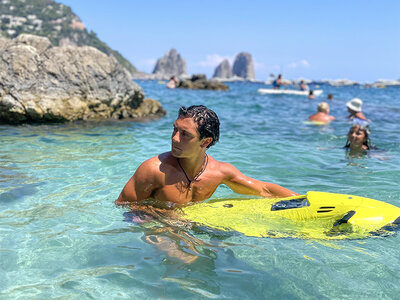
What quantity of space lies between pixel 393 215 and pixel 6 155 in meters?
5.88

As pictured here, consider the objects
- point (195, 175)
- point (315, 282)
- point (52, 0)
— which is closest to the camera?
point (315, 282)

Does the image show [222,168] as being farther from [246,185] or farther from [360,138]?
[360,138]

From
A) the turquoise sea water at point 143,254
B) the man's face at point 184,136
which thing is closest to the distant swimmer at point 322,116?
the turquoise sea water at point 143,254

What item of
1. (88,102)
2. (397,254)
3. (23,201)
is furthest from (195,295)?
(88,102)

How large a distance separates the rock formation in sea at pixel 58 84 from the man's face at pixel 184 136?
25.1 feet

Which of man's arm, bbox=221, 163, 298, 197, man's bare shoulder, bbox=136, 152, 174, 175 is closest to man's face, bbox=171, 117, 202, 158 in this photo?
man's bare shoulder, bbox=136, 152, 174, 175

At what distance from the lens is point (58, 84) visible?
34.6 ft

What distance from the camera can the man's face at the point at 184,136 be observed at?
133 inches

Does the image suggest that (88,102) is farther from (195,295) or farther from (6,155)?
(195,295)

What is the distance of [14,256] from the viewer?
298 cm

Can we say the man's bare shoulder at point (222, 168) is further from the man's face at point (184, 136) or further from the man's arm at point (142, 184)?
the man's arm at point (142, 184)

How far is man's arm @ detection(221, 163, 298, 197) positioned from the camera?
392 centimetres

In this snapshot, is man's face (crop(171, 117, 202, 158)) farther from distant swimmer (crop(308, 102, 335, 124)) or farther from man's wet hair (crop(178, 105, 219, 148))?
distant swimmer (crop(308, 102, 335, 124))

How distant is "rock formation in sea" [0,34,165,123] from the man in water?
7.38 metres
